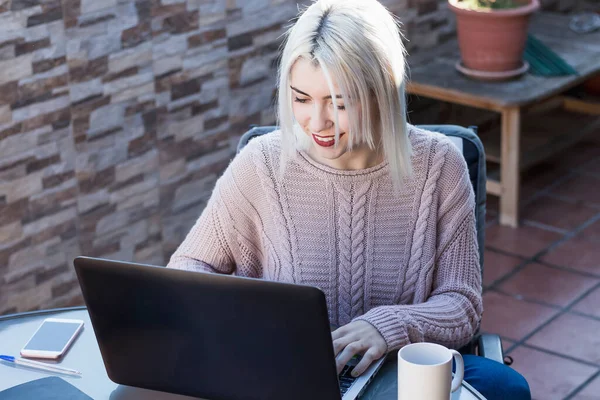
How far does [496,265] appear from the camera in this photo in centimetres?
327

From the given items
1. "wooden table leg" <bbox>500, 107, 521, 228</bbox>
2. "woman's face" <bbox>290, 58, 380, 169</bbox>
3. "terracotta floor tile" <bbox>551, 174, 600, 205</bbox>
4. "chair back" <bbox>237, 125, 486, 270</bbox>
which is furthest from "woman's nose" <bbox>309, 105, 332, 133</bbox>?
"terracotta floor tile" <bbox>551, 174, 600, 205</bbox>

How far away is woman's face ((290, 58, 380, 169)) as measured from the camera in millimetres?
1657

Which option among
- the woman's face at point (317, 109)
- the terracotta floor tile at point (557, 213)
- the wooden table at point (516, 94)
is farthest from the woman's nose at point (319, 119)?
the terracotta floor tile at point (557, 213)

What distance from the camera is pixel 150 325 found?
138 cm

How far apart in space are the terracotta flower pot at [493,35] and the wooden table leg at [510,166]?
0.73ft

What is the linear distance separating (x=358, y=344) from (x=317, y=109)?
41cm

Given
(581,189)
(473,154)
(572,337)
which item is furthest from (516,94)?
(473,154)

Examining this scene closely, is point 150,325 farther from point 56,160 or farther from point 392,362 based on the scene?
point 56,160

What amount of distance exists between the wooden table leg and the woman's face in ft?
5.65

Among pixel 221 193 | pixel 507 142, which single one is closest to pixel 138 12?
pixel 221 193

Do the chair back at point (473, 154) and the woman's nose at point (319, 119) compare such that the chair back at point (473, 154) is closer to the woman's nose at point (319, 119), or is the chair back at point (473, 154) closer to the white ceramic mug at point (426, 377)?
the woman's nose at point (319, 119)

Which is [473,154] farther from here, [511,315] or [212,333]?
[511,315]

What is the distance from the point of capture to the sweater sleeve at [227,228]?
1840 millimetres

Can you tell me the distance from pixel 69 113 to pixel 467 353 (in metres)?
1.35
